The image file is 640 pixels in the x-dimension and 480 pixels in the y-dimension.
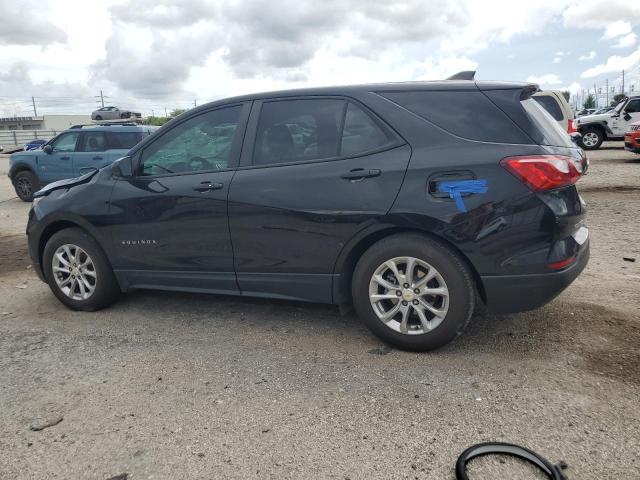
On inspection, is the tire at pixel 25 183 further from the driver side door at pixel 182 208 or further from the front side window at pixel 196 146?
the front side window at pixel 196 146

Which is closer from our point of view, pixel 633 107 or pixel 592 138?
pixel 633 107

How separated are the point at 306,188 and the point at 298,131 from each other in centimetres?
49

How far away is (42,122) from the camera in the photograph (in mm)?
72250

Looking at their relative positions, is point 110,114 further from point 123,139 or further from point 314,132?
point 314,132

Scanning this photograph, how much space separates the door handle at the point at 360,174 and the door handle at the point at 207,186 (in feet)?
3.28

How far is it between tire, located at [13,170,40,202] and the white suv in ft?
58.1

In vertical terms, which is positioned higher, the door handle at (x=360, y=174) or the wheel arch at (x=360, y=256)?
the door handle at (x=360, y=174)

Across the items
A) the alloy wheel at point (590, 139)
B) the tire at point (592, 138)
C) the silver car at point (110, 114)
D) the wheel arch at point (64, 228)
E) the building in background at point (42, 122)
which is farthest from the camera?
the building in background at point (42, 122)

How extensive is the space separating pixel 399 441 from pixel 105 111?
37691 mm

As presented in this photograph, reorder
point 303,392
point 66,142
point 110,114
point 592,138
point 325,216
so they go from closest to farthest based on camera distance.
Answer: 1. point 303,392
2. point 325,216
3. point 66,142
4. point 592,138
5. point 110,114

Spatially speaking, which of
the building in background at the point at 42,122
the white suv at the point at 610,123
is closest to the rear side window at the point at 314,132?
the white suv at the point at 610,123

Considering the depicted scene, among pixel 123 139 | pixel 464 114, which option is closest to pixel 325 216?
pixel 464 114

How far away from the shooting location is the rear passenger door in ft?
11.5

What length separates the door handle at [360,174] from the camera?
3.47 m
